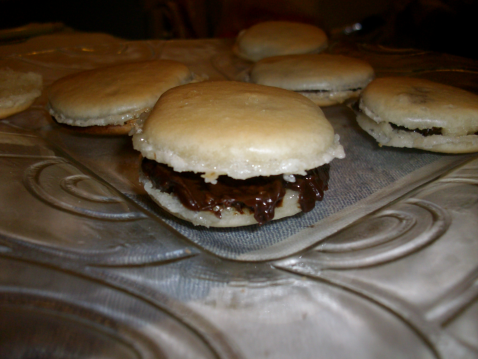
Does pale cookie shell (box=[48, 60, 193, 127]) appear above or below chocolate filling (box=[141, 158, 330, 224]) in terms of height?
above

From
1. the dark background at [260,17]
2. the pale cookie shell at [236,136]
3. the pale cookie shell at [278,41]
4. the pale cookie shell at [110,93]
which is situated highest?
the pale cookie shell at [236,136]

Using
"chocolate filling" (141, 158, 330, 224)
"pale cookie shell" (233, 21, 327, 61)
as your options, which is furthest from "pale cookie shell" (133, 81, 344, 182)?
"pale cookie shell" (233, 21, 327, 61)

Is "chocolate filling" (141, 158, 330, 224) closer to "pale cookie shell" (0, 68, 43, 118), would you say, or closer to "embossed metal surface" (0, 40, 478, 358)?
"embossed metal surface" (0, 40, 478, 358)

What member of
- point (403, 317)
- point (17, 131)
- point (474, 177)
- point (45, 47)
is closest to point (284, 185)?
point (403, 317)

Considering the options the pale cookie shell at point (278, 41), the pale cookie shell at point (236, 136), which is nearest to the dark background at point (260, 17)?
the pale cookie shell at point (278, 41)

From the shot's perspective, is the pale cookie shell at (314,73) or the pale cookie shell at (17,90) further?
the pale cookie shell at (314,73)

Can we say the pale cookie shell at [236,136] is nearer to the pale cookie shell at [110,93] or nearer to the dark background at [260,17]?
the pale cookie shell at [110,93]

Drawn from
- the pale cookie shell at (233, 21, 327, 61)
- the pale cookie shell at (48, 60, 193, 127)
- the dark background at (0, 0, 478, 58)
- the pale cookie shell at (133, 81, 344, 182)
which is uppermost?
the pale cookie shell at (133, 81, 344, 182)
